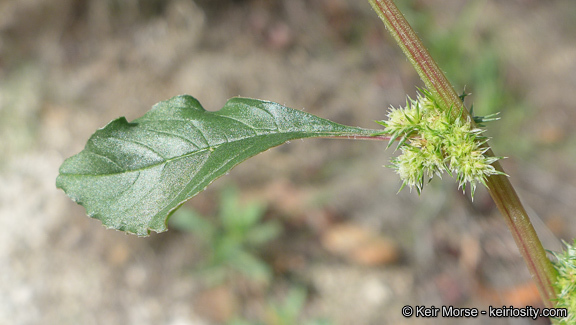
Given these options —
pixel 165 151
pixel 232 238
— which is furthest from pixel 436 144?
pixel 232 238

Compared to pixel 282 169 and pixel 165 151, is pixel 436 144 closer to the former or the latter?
pixel 165 151

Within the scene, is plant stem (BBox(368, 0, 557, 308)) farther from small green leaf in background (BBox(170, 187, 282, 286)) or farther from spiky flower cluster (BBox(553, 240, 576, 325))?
small green leaf in background (BBox(170, 187, 282, 286))

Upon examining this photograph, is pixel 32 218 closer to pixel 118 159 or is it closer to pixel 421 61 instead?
pixel 118 159

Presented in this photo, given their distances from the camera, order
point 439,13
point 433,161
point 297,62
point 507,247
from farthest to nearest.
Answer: point 439,13 → point 297,62 → point 507,247 → point 433,161

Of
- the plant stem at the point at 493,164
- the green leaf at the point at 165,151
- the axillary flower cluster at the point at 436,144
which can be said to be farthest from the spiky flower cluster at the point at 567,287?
the green leaf at the point at 165,151

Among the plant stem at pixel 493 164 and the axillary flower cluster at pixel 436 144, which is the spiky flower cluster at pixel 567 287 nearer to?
the plant stem at pixel 493 164

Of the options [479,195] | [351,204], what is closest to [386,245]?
[351,204]
